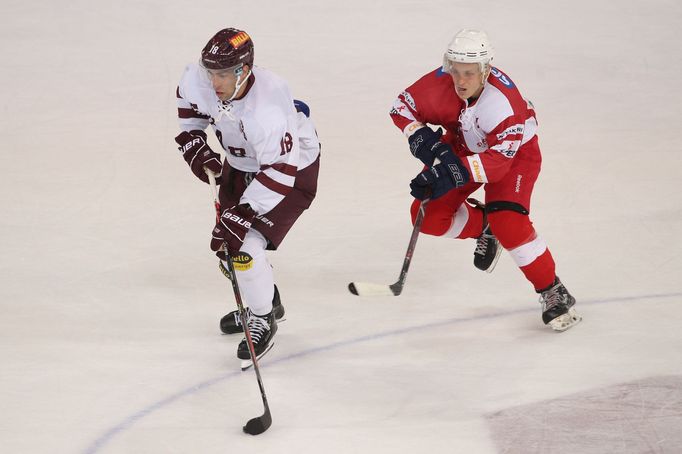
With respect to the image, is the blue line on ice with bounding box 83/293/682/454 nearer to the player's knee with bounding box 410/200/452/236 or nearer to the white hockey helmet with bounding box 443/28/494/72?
the player's knee with bounding box 410/200/452/236

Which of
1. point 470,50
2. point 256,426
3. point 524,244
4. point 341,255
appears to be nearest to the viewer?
point 256,426

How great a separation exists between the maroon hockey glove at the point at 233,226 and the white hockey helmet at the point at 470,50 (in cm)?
94

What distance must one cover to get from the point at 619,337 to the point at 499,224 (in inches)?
24.4

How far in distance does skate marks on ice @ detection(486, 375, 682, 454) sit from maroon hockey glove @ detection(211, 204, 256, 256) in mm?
1047

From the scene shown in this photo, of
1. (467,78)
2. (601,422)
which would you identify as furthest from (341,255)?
(601,422)

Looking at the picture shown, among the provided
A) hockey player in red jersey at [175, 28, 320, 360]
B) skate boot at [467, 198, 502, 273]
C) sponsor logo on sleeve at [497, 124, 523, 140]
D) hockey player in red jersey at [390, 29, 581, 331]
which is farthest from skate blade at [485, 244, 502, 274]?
hockey player in red jersey at [175, 28, 320, 360]

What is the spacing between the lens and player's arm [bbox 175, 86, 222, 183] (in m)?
3.94

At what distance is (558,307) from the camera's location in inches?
162

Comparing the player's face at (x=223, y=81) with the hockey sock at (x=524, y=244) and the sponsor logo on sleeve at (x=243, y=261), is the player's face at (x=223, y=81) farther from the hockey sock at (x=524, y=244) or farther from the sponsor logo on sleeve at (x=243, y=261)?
the hockey sock at (x=524, y=244)

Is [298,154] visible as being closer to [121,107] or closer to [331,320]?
[331,320]

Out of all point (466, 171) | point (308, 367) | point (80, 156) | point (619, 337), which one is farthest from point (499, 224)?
point (80, 156)

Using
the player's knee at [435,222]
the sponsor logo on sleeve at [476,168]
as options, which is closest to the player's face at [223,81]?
the sponsor logo on sleeve at [476,168]

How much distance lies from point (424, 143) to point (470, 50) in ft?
1.46

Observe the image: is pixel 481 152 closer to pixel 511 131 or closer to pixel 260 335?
pixel 511 131
